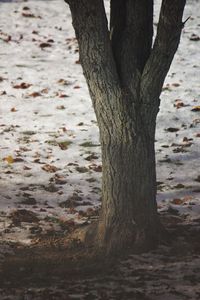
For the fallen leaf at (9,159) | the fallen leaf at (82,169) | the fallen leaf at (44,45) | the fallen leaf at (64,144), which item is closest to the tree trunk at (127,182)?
the fallen leaf at (82,169)

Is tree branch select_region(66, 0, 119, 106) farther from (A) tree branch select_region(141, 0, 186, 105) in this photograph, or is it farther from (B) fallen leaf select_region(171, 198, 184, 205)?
(B) fallen leaf select_region(171, 198, 184, 205)

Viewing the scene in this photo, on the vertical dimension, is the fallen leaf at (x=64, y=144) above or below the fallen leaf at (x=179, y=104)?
below

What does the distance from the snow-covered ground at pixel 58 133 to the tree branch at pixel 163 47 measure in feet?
6.02

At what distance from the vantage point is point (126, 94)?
507cm

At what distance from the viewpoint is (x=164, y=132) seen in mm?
9219

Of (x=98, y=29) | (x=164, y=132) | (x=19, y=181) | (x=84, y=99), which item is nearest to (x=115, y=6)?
(x=98, y=29)

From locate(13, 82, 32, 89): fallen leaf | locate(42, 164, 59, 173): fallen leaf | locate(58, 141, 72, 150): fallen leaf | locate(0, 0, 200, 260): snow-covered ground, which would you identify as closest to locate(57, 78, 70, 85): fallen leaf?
locate(0, 0, 200, 260): snow-covered ground

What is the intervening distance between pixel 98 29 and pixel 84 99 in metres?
5.86

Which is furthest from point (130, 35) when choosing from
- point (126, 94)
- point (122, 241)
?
point (122, 241)

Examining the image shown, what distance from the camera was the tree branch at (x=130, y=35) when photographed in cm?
512

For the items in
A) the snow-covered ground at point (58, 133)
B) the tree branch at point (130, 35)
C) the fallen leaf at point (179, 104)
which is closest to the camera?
the tree branch at point (130, 35)

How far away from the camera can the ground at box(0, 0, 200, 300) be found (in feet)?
15.6

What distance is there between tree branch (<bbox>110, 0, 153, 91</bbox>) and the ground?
1.73 meters

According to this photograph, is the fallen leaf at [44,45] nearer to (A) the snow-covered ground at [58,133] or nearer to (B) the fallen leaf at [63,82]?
(A) the snow-covered ground at [58,133]
